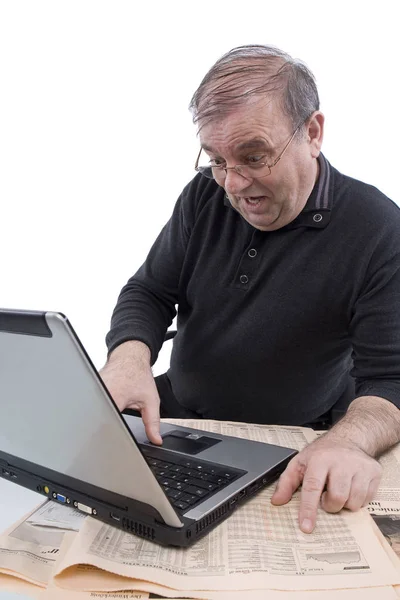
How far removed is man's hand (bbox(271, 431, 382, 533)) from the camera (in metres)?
0.82

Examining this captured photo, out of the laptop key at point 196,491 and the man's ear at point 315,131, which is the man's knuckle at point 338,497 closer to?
the laptop key at point 196,491

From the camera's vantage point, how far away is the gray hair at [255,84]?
46.9 inches

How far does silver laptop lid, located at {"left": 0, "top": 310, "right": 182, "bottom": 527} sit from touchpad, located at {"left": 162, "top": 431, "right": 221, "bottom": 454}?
248 mm

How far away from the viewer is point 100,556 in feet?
2.25

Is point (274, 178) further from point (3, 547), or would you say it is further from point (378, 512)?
point (3, 547)

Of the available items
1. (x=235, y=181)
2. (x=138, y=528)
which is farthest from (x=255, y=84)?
(x=138, y=528)

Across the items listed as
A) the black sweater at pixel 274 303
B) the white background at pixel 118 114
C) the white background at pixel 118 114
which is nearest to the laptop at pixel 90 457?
the black sweater at pixel 274 303

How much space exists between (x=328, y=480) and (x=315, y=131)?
2.66 ft

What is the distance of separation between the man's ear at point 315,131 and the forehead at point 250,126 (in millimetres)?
100

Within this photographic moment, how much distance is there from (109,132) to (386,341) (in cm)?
185

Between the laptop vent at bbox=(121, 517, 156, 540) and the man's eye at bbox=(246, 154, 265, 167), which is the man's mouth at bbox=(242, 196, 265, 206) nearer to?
the man's eye at bbox=(246, 154, 265, 167)

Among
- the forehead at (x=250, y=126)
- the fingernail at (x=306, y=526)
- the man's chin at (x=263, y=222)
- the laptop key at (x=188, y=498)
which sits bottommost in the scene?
the fingernail at (x=306, y=526)

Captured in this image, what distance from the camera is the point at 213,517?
2.49 feet

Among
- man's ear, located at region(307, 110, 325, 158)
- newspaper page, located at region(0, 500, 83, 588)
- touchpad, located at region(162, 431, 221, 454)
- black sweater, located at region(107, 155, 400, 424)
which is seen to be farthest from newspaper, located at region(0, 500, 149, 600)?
man's ear, located at region(307, 110, 325, 158)
